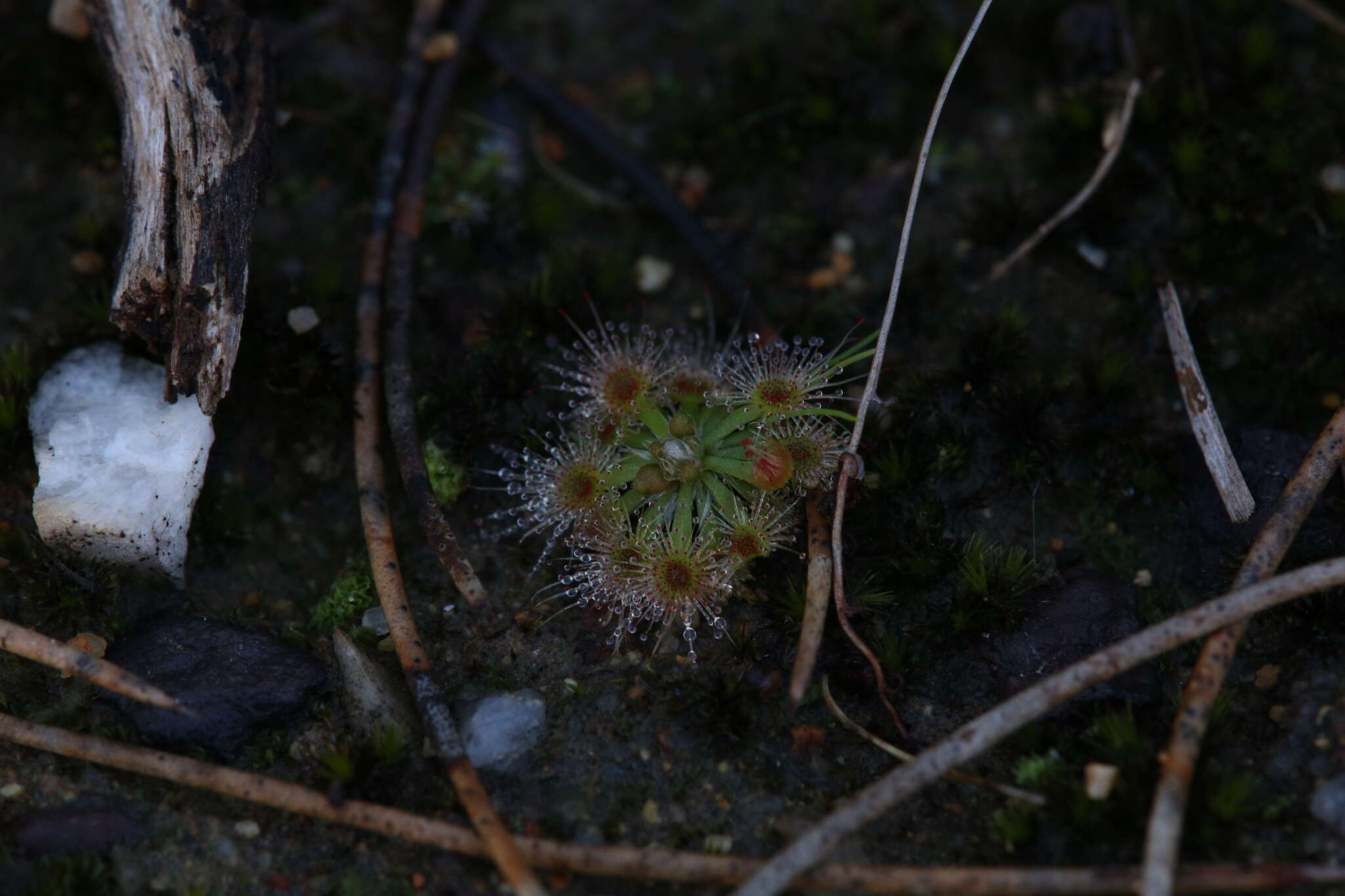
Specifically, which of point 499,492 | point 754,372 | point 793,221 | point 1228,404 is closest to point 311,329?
point 499,492

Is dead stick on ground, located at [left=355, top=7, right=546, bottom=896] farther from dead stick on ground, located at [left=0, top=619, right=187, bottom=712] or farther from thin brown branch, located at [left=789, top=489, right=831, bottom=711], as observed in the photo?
thin brown branch, located at [left=789, top=489, right=831, bottom=711]

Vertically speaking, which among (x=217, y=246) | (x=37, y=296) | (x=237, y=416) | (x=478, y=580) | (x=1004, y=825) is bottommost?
(x=1004, y=825)

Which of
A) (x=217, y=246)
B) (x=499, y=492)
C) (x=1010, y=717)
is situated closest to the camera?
(x=1010, y=717)

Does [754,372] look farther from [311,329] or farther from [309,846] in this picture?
[309,846]

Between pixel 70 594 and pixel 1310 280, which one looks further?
pixel 1310 280

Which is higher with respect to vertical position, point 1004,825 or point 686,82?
point 686,82

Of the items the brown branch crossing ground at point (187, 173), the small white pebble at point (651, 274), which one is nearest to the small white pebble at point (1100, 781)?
the small white pebble at point (651, 274)

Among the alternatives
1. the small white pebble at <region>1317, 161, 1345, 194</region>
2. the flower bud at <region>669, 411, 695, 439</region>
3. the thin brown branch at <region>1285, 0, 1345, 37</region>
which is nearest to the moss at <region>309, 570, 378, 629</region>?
the flower bud at <region>669, 411, 695, 439</region>
